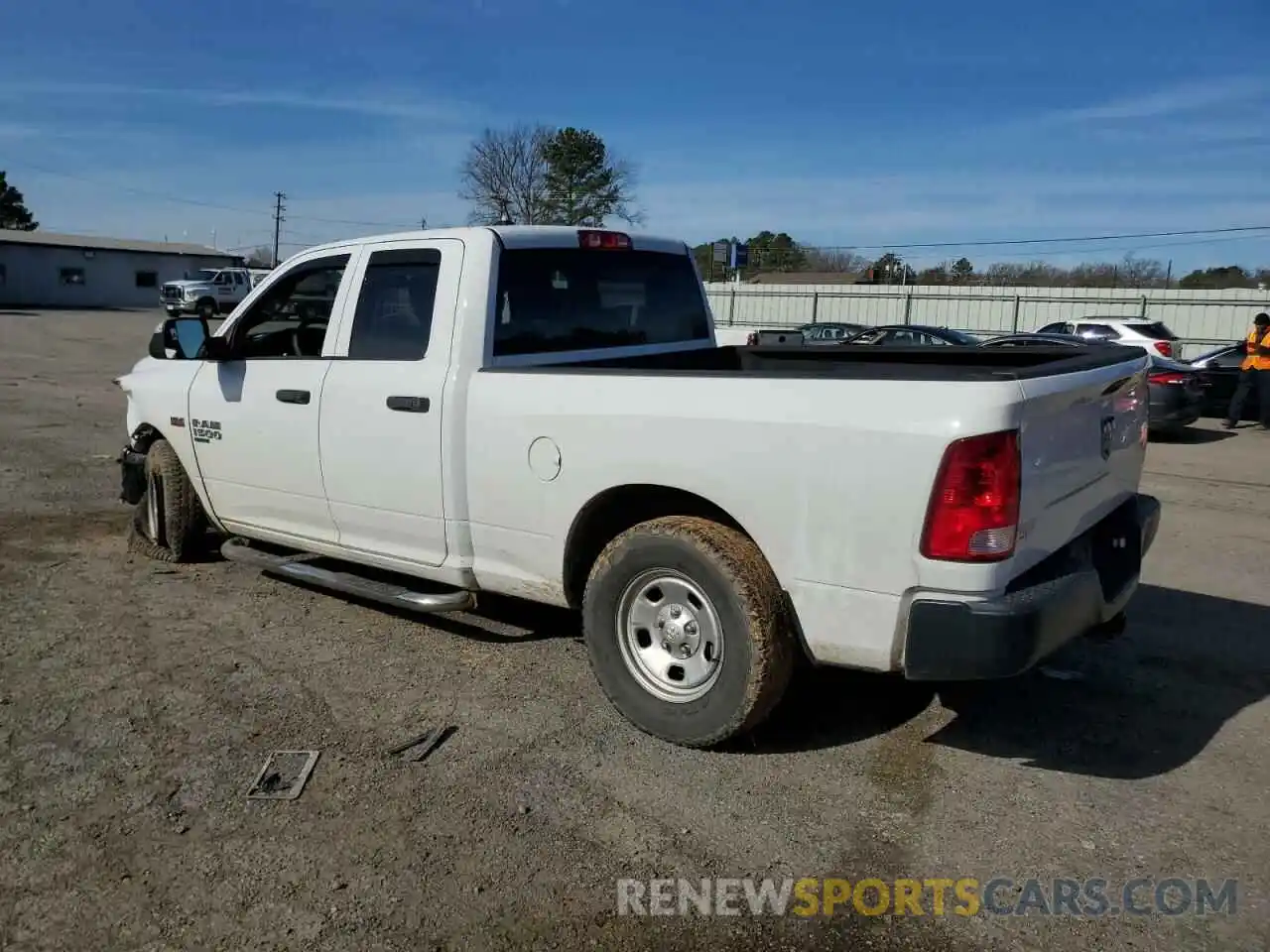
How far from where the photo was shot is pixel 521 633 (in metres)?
5.25

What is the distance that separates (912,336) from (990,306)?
48.7 feet

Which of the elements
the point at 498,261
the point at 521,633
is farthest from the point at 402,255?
the point at 521,633

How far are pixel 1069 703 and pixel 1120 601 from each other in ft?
1.94

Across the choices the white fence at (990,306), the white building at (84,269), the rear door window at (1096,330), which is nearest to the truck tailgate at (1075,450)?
the rear door window at (1096,330)

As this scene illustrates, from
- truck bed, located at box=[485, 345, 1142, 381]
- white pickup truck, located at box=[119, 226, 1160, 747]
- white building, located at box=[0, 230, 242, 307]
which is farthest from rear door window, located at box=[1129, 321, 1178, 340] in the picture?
white building, located at box=[0, 230, 242, 307]

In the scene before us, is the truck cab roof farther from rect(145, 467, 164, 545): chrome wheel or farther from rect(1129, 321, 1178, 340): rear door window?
rect(1129, 321, 1178, 340): rear door window

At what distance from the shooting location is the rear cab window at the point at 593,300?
4.73 metres

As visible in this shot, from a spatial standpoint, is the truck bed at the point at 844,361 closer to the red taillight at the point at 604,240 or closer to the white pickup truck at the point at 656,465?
the white pickup truck at the point at 656,465

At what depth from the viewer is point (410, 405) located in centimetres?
463

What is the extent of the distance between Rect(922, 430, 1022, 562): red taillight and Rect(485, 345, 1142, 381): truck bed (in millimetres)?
343

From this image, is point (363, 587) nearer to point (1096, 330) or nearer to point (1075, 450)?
point (1075, 450)

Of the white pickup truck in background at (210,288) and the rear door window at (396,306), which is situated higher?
the rear door window at (396,306)

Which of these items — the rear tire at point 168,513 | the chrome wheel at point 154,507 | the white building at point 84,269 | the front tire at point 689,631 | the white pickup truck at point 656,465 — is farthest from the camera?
the white building at point 84,269

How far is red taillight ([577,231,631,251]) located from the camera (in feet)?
16.7
